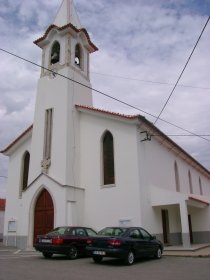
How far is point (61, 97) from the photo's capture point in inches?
A: 846

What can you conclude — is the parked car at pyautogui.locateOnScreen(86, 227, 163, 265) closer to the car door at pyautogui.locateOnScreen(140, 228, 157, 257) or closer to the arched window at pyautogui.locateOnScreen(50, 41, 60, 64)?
the car door at pyautogui.locateOnScreen(140, 228, 157, 257)

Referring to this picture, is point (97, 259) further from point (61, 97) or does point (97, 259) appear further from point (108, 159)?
point (61, 97)

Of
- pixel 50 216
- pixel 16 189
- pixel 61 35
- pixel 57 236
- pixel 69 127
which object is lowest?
pixel 57 236

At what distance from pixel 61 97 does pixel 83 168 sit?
16.1ft

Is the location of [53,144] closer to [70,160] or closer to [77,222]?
[70,160]

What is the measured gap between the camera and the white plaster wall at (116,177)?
18109mm

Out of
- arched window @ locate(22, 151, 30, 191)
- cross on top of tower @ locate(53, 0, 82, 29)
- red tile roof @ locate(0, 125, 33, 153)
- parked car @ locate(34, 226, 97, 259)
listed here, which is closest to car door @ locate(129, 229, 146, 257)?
parked car @ locate(34, 226, 97, 259)

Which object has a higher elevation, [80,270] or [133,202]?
[133,202]

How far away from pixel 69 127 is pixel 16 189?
21.2 ft

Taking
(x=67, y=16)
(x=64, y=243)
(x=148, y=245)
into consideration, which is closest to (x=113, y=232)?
(x=148, y=245)

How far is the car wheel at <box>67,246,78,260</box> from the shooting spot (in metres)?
13.4

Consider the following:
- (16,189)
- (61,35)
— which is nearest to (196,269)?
(16,189)

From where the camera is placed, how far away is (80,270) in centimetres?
1027

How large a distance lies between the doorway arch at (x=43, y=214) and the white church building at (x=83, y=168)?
0.06 meters
